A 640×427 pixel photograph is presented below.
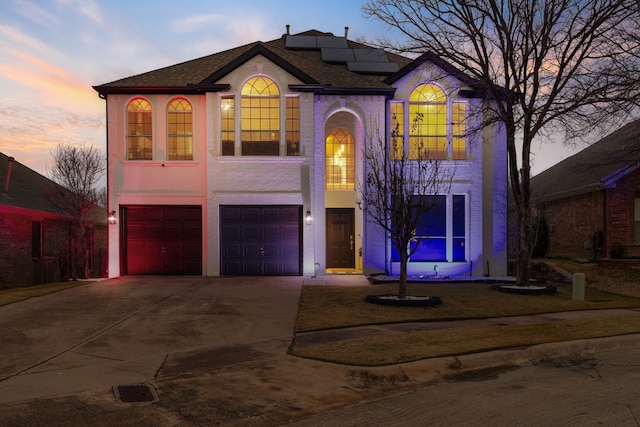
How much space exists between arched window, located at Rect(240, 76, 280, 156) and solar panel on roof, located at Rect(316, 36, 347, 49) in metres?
6.54

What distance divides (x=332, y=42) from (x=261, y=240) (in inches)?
424

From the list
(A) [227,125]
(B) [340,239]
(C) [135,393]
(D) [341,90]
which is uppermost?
(D) [341,90]

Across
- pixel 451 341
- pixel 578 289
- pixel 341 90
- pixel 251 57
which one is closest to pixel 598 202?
pixel 578 289

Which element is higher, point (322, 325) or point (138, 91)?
point (138, 91)

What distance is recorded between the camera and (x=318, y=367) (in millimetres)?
7551

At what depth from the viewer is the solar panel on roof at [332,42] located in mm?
23872

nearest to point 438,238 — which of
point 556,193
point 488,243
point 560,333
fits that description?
point 488,243

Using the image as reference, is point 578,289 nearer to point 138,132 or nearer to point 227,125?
point 227,125

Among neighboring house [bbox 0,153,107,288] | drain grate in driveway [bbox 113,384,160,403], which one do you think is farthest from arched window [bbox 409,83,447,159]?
drain grate in driveway [bbox 113,384,160,403]

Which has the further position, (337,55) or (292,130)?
(337,55)

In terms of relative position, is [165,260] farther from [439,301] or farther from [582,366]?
[582,366]

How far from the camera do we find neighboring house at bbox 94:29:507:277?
18.4 meters

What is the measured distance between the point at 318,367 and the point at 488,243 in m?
13.2

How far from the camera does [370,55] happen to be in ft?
73.2
